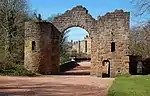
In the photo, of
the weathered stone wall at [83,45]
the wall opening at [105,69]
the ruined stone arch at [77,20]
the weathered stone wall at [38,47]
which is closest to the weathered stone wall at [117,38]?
the wall opening at [105,69]

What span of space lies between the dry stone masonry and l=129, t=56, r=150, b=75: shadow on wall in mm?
2939

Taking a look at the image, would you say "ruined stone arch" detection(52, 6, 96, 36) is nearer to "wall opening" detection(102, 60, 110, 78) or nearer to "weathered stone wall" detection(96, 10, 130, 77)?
"weathered stone wall" detection(96, 10, 130, 77)

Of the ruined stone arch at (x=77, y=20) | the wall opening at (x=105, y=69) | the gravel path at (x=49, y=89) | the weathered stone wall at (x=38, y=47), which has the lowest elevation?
the gravel path at (x=49, y=89)

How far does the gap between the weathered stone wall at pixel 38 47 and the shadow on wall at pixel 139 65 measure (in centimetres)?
861

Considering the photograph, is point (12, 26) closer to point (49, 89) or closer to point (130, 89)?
point (49, 89)

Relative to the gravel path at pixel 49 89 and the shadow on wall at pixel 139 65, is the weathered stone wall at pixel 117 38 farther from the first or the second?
the gravel path at pixel 49 89

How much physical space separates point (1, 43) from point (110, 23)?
44.8 ft

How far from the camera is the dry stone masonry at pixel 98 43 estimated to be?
113 feet

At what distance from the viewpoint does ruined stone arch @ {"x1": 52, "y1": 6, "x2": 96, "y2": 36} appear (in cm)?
3572

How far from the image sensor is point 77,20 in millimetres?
36094

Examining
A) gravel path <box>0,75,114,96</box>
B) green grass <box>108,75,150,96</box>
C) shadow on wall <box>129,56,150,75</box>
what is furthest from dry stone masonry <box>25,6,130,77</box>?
green grass <box>108,75,150,96</box>

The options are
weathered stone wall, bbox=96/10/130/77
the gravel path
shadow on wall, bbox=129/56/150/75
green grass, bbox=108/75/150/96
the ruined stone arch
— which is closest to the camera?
green grass, bbox=108/75/150/96

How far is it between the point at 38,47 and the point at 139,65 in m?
13.2

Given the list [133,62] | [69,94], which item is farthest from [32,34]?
[69,94]
